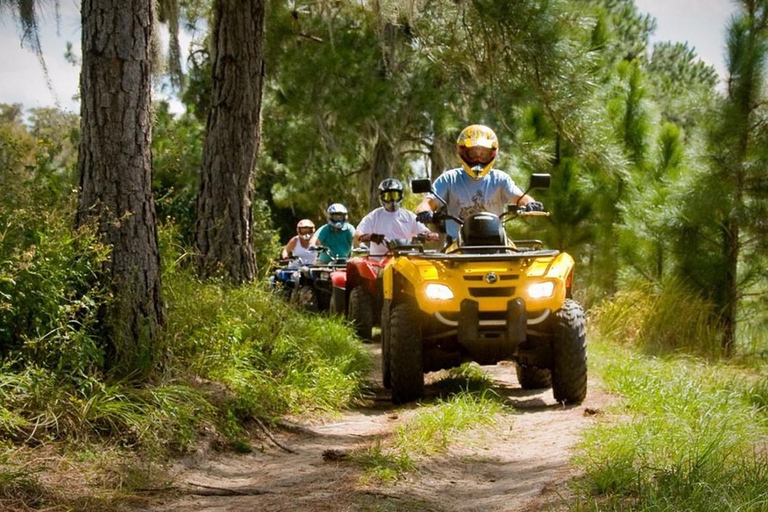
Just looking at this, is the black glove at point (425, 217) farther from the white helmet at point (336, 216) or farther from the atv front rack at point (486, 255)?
the white helmet at point (336, 216)

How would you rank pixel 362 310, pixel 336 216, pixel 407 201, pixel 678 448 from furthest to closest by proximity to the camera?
pixel 407 201 → pixel 336 216 → pixel 362 310 → pixel 678 448

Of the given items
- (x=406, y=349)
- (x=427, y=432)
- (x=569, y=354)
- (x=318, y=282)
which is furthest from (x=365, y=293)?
(x=427, y=432)

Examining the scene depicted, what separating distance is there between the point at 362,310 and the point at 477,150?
310 cm

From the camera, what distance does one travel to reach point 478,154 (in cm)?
752

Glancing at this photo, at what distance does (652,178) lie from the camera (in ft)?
40.8

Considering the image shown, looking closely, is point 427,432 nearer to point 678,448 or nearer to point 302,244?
point 678,448

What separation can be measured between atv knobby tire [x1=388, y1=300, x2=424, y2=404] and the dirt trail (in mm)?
226

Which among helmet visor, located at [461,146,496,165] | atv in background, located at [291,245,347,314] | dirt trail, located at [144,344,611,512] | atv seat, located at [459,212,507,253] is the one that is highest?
helmet visor, located at [461,146,496,165]

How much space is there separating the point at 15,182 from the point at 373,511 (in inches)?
140

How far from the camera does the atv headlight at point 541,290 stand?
657 centimetres

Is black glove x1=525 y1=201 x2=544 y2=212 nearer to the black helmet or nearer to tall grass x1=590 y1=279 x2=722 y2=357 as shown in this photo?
the black helmet

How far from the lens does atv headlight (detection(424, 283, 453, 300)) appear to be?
6.59 metres

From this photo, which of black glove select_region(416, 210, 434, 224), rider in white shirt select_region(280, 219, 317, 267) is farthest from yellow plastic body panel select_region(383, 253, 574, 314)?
rider in white shirt select_region(280, 219, 317, 267)

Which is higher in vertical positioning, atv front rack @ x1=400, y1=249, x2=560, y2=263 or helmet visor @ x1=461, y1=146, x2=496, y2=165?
helmet visor @ x1=461, y1=146, x2=496, y2=165
